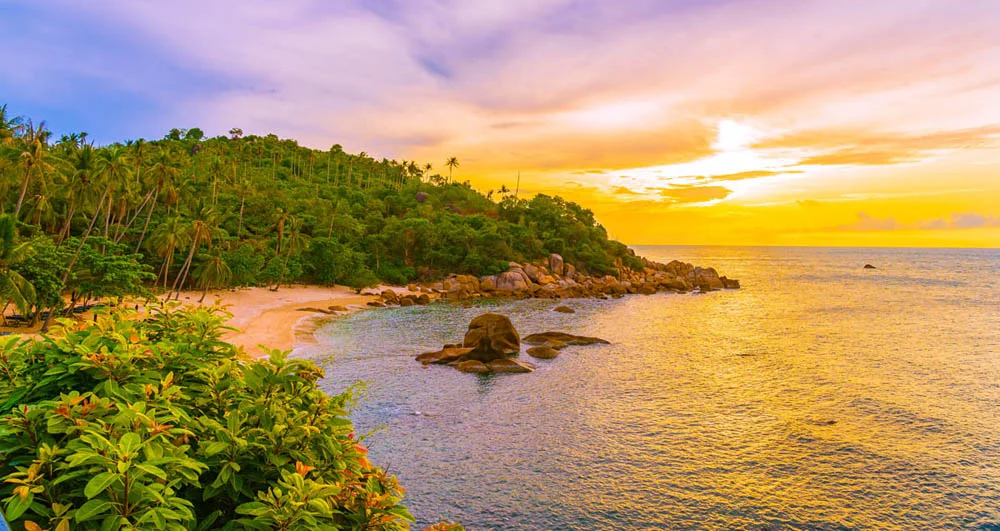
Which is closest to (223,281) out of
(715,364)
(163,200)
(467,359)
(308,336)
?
(163,200)

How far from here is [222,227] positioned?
74.2 m

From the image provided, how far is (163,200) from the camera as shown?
62062mm

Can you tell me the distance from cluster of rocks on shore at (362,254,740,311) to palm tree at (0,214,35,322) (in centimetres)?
3618

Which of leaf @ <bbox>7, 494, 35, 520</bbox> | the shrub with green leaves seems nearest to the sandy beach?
the shrub with green leaves

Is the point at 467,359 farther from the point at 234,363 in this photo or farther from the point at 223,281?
the point at 223,281

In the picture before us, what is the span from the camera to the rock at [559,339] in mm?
41306

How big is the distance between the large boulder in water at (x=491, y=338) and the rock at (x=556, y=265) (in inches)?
2208

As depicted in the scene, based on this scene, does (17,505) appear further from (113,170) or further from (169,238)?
(169,238)

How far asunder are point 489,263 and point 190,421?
270 feet

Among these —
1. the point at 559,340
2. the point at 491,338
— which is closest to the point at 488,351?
the point at 491,338

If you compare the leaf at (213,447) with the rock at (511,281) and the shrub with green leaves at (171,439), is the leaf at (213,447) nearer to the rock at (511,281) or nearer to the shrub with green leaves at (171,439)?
the shrub with green leaves at (171,439)

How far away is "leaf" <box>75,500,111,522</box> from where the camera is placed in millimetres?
3223

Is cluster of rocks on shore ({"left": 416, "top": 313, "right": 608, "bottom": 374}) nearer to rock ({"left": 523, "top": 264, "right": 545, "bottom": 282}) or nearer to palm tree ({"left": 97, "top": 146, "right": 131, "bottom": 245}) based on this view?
palm tree ({"left": 97, "top": 146, "right": 131, "bottom": 245})

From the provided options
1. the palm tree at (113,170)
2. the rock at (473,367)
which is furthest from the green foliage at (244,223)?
the rock at (473,367)
